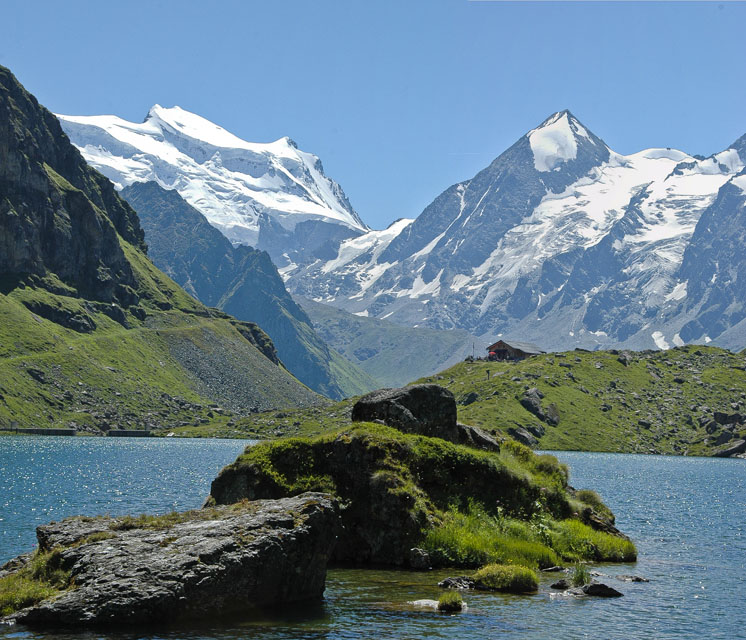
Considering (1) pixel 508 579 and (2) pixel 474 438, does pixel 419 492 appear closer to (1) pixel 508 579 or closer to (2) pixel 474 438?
(1) pixel 508 579

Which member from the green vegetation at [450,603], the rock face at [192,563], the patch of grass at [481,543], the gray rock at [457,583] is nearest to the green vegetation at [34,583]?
the rock face at [192,563]

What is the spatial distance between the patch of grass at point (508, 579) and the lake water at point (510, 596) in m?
0.75

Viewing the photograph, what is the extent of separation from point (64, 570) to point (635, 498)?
269ft

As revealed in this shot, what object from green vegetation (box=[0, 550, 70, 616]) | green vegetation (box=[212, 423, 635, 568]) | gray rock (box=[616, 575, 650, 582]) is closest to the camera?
green vegetation (box=[0, 550, 70, 616])

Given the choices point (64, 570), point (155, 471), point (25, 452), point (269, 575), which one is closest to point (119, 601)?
point (64, 570)

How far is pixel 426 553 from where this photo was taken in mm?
44500

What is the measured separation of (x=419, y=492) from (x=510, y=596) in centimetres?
865

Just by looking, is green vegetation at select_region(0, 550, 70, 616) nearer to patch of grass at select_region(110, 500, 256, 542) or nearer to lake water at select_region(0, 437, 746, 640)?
lake water at select_region(0, 437, 746, 640)

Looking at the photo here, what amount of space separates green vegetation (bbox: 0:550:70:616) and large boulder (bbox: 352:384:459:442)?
2367 cm

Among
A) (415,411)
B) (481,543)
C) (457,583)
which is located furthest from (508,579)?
(415,411)

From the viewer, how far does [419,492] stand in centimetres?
4631

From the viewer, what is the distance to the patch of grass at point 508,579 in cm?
4034

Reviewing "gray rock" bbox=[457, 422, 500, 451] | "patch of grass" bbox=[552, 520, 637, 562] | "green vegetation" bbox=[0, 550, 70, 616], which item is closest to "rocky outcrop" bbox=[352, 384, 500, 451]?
"gray rock" bbox=[457, 422, 500, 451]

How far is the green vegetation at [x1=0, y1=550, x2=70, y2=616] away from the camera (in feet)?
100
